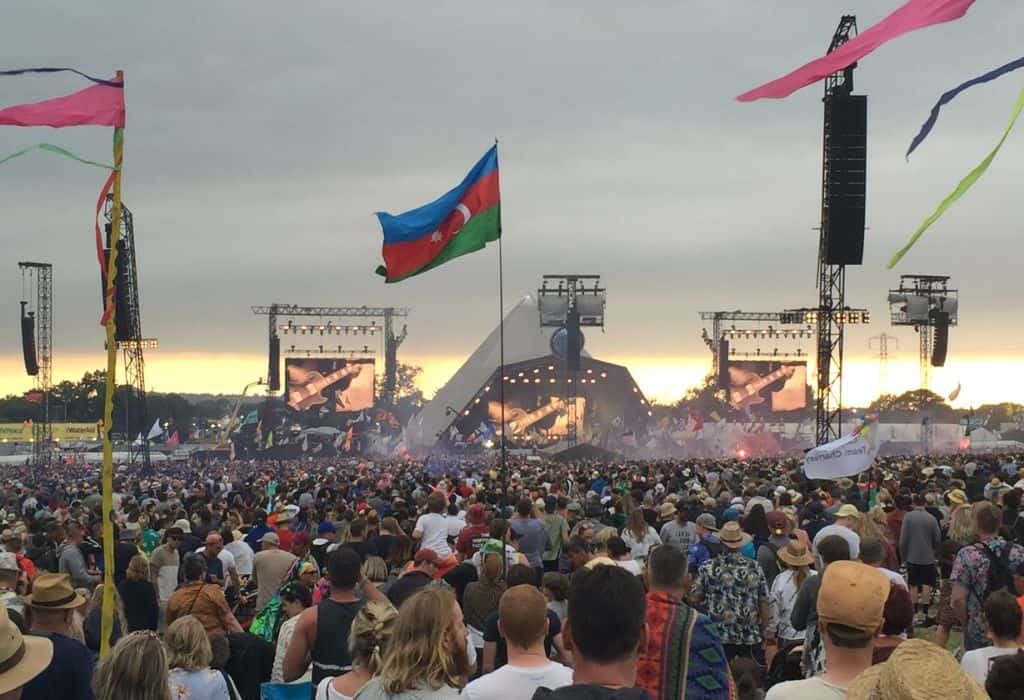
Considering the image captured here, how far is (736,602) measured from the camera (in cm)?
798

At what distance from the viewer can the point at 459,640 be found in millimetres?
4898

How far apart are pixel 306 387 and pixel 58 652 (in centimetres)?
7601

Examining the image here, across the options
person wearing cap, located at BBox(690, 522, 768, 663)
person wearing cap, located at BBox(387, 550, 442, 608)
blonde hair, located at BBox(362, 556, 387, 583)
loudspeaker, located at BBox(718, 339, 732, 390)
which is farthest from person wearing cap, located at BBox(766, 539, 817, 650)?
loudspeaker, located at BBox(718, 339, 732, 390)

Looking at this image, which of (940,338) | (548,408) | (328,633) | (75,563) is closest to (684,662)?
(328,633)

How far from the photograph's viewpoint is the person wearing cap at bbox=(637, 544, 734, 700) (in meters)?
4.93

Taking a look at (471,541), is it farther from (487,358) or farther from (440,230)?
(487,358)

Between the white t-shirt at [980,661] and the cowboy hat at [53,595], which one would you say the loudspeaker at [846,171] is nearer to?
the white t-shirt at [980,661]

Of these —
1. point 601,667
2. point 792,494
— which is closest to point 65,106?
point 601,667

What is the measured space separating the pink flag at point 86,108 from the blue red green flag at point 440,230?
4703 mm

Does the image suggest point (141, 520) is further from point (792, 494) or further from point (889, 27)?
point (889, 27)

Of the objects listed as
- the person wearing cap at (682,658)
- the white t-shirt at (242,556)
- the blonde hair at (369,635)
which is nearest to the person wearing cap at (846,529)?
the person wearing cap at (682,658)

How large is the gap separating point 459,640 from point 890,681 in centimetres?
226

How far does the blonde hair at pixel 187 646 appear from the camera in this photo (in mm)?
5672

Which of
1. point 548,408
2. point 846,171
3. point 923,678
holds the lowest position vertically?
point 548,408
